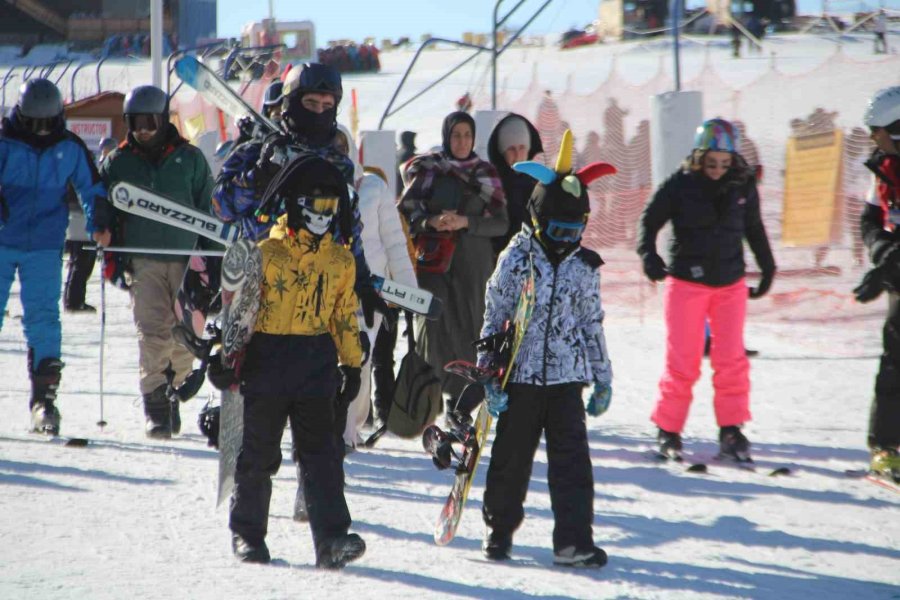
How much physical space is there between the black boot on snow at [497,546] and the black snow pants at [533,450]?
0.06 feet

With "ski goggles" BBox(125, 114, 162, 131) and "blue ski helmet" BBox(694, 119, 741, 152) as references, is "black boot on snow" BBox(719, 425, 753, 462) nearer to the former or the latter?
"blue ski helmet" BBox(694, 119, 741, 152)

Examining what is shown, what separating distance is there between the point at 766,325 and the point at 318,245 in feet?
25.4

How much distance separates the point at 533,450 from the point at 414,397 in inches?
57.8

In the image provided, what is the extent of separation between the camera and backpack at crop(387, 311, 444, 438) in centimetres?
607

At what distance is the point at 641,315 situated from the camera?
1230cm

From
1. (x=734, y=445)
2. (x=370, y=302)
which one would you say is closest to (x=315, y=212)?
(x=370, y=302)

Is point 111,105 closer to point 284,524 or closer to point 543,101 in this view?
point 543,101

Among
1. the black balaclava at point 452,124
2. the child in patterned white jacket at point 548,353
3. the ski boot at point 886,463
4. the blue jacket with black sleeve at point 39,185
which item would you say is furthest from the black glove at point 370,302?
the ski boot at point 886,463

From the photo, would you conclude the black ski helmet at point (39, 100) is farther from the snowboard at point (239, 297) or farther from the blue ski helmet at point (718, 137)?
the blue ski helmet at point (718, 137)

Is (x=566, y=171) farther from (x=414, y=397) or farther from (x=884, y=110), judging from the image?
(x=884, y=110)

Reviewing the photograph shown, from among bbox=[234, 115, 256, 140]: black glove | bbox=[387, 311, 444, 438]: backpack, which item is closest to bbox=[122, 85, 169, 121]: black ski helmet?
bbox=[234, 115, 256, 140]: black glove

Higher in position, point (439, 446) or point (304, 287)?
point (304, 287)

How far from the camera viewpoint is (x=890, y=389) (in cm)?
600

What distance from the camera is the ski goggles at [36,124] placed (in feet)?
21.9
